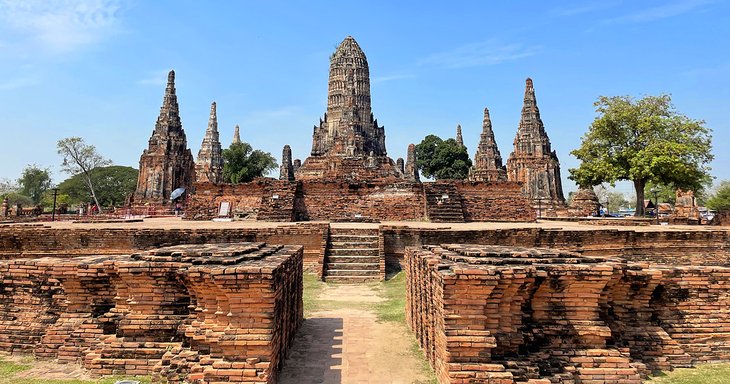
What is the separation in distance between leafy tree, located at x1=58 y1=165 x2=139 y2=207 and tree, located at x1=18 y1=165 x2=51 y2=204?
28.8ft

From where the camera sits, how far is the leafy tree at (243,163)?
54031mm

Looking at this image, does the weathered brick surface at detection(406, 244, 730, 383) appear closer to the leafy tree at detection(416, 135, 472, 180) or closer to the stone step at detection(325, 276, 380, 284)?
the stone step at detection(325, 276, 380, 284)

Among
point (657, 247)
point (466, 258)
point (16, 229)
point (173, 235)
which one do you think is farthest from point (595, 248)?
point (16, 229)

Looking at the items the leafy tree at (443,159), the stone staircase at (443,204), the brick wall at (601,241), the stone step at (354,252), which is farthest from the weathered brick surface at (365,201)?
the leafy tree at (443,159)

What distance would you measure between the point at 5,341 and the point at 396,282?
683cm

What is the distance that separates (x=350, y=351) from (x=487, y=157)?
41745mm

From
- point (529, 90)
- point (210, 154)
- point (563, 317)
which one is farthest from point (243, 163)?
point (563, 317)

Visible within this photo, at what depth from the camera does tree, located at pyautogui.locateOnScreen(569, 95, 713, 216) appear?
23.2m

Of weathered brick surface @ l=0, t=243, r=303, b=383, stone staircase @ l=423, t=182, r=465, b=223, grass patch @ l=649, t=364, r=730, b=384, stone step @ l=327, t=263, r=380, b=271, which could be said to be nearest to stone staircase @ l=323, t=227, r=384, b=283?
stone step @ l=327, t=263, r=380, b=271

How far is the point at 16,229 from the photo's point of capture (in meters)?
11.6

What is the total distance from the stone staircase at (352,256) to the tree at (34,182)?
72075 millimetres

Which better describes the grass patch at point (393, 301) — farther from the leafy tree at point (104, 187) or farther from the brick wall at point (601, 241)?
the leafy tree at point (104, 187)

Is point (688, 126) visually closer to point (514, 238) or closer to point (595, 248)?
point (595, 248)

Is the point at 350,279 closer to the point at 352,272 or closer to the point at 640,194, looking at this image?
the point at 352,272
